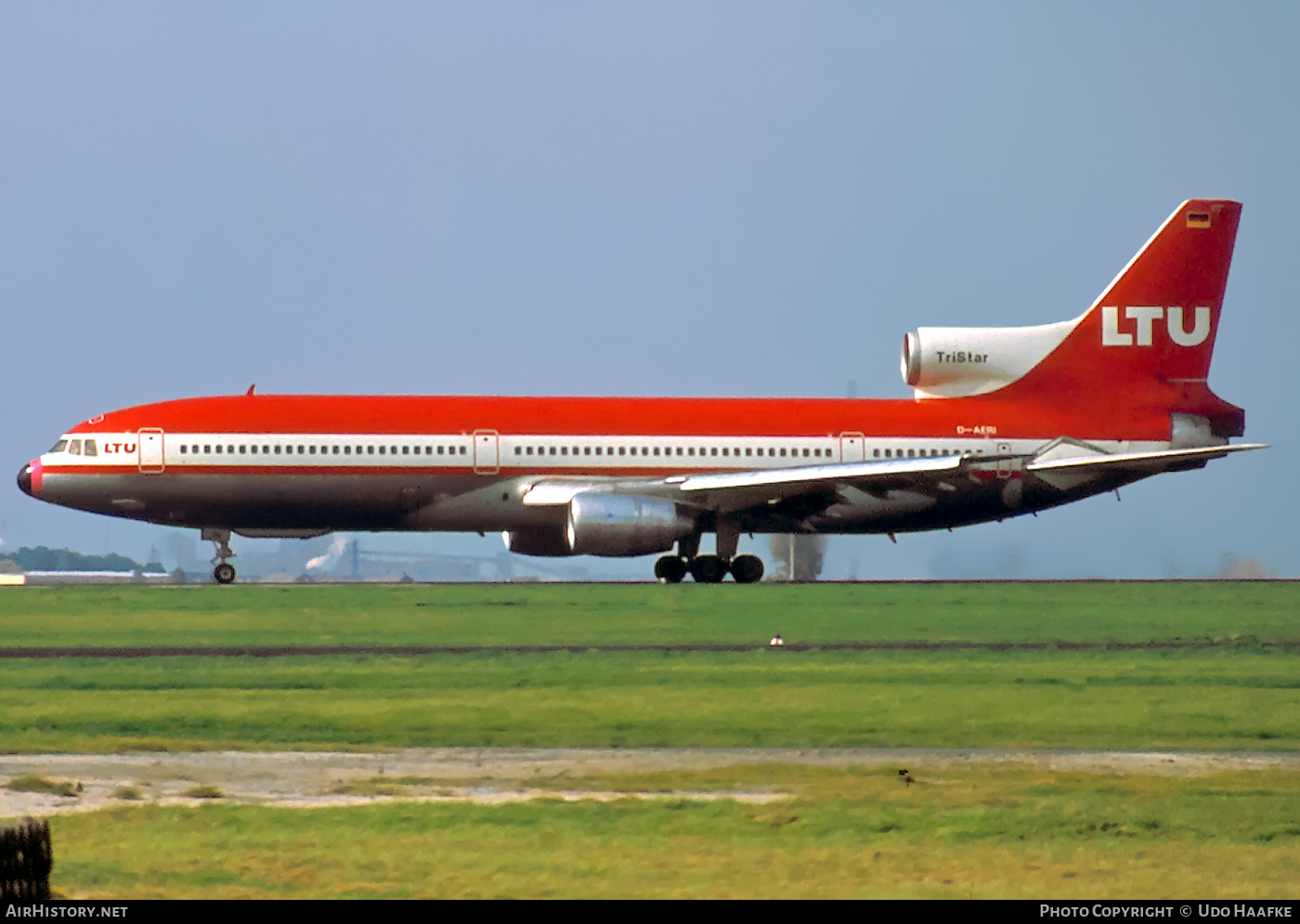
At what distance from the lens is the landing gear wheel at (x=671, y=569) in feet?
159

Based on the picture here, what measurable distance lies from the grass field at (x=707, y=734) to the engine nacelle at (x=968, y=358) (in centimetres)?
1644

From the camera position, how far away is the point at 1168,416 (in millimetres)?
51094

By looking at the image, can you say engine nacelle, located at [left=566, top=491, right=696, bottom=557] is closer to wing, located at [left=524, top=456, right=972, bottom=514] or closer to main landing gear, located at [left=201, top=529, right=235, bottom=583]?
wing, located at [left=524, top=456, right=972, bottom=514]

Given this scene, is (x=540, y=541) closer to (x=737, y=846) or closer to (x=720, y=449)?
(x=720, y=449)

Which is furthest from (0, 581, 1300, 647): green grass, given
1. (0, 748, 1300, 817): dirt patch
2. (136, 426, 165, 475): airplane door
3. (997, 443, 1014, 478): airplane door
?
(0, 748, 1300, 817): dirt patch

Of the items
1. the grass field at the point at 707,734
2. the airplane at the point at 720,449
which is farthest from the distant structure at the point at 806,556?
the grass field at the point at 707,734

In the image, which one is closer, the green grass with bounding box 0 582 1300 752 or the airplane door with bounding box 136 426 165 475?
the green grass with bounding box 0 582 1300 752

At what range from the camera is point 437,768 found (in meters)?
14.2

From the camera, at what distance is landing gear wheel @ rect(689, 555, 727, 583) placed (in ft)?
156

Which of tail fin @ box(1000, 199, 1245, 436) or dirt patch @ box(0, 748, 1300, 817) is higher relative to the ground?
tail fin @ box(1000, 199, 1245, 436)

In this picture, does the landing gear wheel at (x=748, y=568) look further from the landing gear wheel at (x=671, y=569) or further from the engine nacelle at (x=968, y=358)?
the engine nacelle at (x=968, y=358)

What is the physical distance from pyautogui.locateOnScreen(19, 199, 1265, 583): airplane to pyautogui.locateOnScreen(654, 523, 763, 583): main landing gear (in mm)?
55
